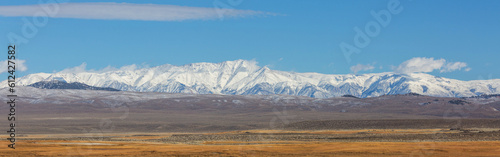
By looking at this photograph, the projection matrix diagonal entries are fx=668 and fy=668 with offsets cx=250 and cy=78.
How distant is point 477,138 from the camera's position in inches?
3297

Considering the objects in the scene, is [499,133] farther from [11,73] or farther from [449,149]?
[11,73]

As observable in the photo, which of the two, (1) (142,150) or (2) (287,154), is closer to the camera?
(2) (287,154)

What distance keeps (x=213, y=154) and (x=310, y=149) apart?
10255 millimetres

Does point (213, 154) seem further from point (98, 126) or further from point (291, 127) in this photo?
point (98, 126)

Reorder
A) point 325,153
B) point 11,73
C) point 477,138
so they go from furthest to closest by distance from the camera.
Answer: point 477,138 → point 325,153 → point 11,73

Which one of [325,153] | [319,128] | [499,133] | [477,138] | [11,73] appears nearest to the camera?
[11,73]

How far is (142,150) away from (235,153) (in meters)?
9.55

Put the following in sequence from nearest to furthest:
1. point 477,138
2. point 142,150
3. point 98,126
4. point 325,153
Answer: point 325,153, point 142,150, point 477,138, point 98,126

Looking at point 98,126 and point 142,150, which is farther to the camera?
point 98,126

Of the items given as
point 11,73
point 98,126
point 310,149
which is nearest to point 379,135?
point 310,149

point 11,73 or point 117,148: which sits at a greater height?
point 11,73

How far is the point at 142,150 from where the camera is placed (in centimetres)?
6512

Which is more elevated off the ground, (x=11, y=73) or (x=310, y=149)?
(x=11, y=73)

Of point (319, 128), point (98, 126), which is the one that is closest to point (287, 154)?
point (319, 128)
